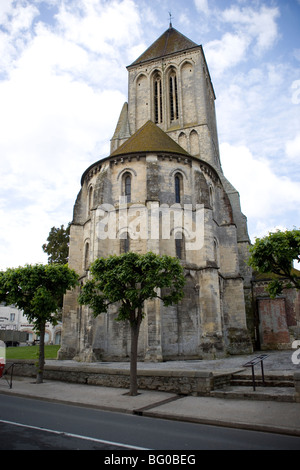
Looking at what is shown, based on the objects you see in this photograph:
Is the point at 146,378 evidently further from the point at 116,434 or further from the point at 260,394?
the point at 116,434

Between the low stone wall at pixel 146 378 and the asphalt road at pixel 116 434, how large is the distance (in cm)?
279

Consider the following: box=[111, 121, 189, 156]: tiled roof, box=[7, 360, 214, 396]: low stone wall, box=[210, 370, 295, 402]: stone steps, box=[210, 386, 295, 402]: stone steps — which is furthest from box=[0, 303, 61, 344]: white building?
box=[210, 386, 295, 402]: stone steps


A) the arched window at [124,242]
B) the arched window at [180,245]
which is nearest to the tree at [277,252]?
the arched window at [180,245]

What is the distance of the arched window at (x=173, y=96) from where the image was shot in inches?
1360

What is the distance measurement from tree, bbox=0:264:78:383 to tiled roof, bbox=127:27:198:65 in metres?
31.5

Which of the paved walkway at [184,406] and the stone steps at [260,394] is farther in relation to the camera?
the stone steps at [260,394]

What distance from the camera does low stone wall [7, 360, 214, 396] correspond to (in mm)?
10350

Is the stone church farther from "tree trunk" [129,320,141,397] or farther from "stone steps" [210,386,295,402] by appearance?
"stone steps" [210,386,295,402]

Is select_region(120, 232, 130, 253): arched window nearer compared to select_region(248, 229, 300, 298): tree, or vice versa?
select_region(248, 229, 300, 298): tree

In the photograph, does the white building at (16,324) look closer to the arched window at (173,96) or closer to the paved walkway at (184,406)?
the arched window at (173,96)

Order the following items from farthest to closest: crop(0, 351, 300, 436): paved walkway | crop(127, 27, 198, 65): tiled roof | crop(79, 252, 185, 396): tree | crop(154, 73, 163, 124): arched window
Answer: crop(127, 27, 198, 65): tiled roof < crop(154, 73, 163, 124): arched window < crop(79, 252, 185, 396): tree < crop(0, 351, 300, 436): paved walkway

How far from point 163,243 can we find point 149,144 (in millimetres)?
7643
